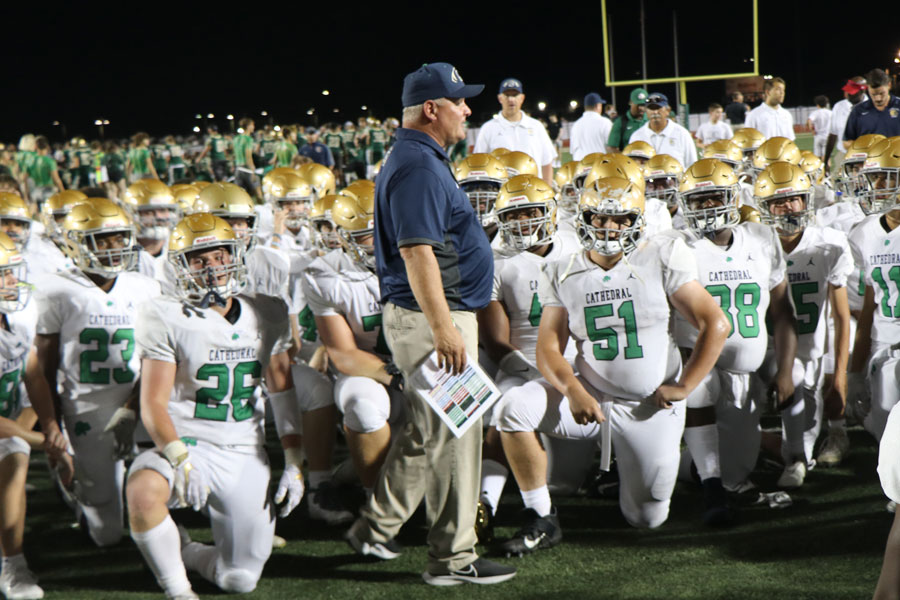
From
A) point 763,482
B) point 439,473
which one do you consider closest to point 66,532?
point 439,473

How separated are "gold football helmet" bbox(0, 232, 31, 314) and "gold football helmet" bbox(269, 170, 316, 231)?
7.46 ft

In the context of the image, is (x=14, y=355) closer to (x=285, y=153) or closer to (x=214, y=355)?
(x=214, y=355)

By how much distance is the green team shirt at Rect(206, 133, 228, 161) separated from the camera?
63.1 ft

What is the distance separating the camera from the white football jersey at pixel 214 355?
11.9 ft

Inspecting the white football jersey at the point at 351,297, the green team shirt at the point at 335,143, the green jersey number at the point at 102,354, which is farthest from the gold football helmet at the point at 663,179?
the green team shirt at the point at 335,143

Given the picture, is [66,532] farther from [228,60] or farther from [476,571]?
[228,60]

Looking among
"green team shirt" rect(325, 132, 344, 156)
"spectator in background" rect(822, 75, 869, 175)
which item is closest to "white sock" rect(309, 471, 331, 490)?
"spectator in background" rect(822, 75, 869, 175)

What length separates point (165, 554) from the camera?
11.2ft

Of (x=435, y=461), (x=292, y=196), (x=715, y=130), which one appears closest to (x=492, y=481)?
(x=435, y=461)

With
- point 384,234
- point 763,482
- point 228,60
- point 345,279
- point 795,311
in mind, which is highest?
point 228,60

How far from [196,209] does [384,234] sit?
2035 mm

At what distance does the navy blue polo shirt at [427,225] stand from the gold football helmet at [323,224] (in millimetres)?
1632

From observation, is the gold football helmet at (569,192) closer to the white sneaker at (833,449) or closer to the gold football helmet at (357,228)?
the gold football helmet at (357,228)

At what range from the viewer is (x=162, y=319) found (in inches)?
143
